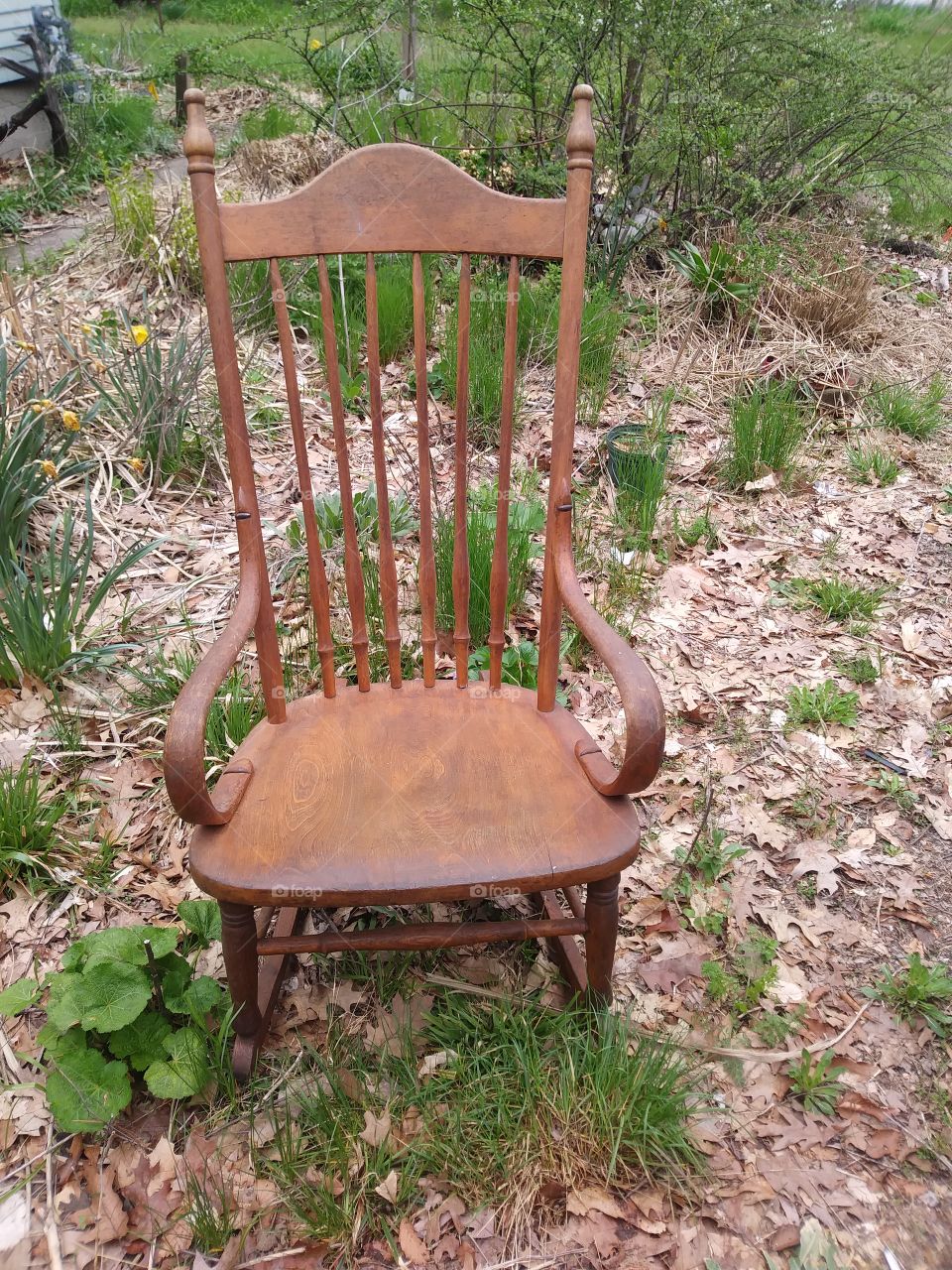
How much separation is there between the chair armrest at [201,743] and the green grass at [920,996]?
1354 mm

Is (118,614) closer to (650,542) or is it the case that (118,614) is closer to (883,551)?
(650,542)

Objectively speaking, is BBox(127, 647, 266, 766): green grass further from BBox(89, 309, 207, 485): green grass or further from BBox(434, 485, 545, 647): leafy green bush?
BBox(89, 309, 207, 485): green grass

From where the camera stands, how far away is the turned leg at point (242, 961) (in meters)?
1.33

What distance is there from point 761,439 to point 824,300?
120cm

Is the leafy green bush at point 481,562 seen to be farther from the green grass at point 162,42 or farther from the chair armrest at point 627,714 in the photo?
the green grass at point 162,42

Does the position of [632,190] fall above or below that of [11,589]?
above

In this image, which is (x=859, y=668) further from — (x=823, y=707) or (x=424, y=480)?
(x=424, y=480)

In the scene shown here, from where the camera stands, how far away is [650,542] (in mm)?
2926

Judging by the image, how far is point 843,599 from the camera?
2.68 meters

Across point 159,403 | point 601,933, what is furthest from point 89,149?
point 601,933

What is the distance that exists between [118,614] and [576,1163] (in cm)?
179

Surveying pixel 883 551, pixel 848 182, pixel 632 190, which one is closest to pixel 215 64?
pixel 632 190

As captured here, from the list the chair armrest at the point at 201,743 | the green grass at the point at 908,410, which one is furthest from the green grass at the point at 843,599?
the chair armrest at the point at 201,743

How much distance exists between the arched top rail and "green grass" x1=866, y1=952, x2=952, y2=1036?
1579mm
